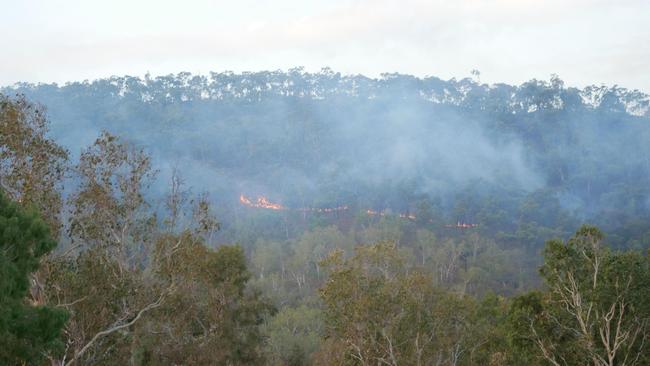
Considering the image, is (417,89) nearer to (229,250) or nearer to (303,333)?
(303,333)

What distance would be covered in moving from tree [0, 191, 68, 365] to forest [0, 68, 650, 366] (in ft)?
0.11

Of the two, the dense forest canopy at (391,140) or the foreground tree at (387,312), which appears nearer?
the foreground tree at (387,312)

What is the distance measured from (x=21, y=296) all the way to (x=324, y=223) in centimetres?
6249

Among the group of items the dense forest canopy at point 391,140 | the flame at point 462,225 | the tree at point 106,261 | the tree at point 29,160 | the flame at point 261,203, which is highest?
the tree at point 29,160

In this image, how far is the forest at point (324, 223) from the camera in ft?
45.2

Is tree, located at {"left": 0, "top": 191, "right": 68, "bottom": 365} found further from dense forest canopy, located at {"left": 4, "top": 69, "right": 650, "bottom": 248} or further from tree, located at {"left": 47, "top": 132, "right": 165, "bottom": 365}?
dense forest canopy, located at {"left": 4, "top": 69, "right": 650, "bottom": 248}

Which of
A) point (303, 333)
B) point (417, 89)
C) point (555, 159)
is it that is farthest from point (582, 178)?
point (303, 333)

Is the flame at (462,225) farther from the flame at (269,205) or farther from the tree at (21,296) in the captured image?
the tree at (21,296)

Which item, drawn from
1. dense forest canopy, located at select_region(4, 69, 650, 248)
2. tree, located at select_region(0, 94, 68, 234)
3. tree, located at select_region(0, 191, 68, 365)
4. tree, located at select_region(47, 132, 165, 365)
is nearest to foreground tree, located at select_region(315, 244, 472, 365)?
tree, located at select_region(47, 132, 165, 365)

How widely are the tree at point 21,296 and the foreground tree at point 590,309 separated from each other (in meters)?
9.89

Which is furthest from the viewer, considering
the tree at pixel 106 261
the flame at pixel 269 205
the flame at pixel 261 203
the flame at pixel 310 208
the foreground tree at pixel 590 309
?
the flame at pixel 261 203

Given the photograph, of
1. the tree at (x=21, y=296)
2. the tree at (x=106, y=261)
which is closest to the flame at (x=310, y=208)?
the tree at (x=106, y=261)

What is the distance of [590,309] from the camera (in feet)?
45.7

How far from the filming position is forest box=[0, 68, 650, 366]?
1378 cm
